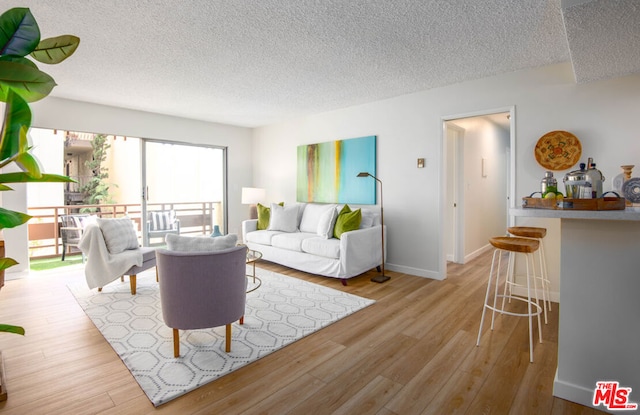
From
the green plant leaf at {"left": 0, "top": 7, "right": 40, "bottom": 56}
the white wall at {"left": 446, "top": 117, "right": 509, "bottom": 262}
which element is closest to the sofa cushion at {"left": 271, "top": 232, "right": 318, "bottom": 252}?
the white wall at {"left": 446, "top": 117, "right": 509, "bottom": 262}

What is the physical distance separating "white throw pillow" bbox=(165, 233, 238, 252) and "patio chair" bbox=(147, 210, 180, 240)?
374 cm

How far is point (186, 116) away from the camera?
18.8 feet

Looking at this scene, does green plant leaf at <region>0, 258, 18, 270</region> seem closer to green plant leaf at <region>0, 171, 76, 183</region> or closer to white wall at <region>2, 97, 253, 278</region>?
green plant leaf at <region>0, 171, 76, 183</region>

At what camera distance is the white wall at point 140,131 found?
14.2 ft

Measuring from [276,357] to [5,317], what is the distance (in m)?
2.75

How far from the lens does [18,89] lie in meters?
0.96

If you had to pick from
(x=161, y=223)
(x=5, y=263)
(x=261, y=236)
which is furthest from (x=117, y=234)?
(x=5, y=263)

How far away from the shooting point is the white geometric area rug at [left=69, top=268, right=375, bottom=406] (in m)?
2.09

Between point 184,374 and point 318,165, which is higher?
point 318,165

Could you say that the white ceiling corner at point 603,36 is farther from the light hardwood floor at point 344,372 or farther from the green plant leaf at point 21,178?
the green plant leaf at point 21,178

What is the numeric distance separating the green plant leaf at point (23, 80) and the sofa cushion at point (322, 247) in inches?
132

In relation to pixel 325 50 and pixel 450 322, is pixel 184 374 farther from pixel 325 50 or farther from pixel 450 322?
pixel 325 50

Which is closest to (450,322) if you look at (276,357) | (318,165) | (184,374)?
(276,357)

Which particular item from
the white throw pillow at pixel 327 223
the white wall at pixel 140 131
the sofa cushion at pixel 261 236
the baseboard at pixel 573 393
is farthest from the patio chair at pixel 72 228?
the baseboard at pixel 573 393
